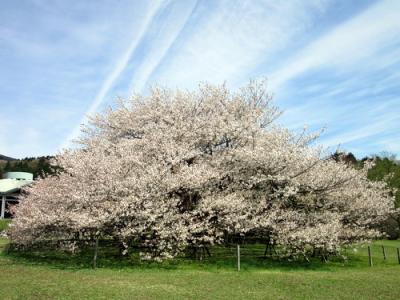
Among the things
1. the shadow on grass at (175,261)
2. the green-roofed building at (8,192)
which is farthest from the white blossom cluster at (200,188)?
the green-roofed building at (8,192)

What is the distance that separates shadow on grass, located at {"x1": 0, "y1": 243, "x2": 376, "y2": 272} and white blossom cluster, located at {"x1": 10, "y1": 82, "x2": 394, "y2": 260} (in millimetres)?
670

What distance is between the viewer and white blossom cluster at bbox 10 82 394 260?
18797mm

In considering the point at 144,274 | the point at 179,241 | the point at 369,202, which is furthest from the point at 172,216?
the point at 369,202

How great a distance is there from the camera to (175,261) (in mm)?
19375

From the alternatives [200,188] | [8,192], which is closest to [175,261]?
[200,188]

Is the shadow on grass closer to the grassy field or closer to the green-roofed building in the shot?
the grassy field

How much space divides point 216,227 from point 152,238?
318 cm

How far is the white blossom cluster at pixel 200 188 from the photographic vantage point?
740 inches

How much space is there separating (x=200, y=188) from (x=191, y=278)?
250 inches

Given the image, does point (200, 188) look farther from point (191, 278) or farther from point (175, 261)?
point (191, 278)

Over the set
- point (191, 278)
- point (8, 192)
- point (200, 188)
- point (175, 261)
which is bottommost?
point (191, 278)

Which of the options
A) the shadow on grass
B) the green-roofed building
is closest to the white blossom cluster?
the shadow on grass

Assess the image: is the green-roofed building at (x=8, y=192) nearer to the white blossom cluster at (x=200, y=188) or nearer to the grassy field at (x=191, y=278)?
the white blossom cluster at (x=200, y=188)

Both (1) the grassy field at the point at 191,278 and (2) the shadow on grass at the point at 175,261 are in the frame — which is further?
(2) the shadow on grass at the point at 175,261
